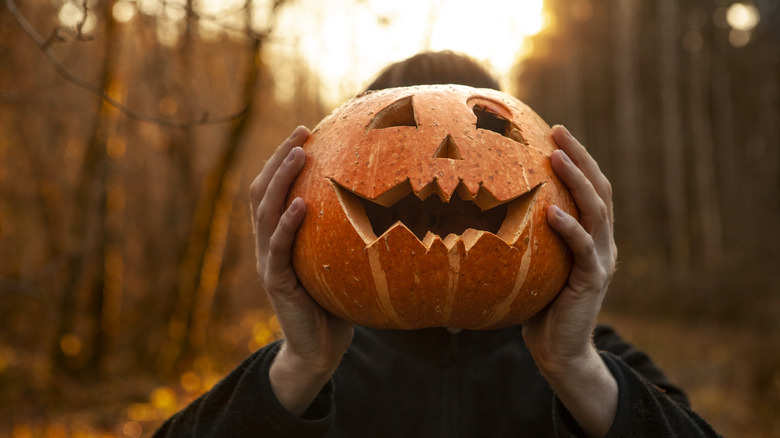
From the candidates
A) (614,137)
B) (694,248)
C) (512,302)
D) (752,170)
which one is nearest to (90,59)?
(512,302)

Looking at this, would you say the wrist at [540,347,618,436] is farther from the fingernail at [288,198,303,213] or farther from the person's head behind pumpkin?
the person's head behind pumpkin

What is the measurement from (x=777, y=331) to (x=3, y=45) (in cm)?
1192

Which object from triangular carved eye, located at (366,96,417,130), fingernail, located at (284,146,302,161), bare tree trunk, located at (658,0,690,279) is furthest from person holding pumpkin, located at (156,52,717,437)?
bare tree trunk, located at (658,0,690,279)

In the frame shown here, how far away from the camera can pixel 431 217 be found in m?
1.88

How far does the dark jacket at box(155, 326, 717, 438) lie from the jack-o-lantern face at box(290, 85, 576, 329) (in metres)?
0.48

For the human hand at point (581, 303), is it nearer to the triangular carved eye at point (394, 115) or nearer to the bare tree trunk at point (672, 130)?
the triangular carved eye at point (394, 115)

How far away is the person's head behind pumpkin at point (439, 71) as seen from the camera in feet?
8.30

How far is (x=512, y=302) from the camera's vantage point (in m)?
1.75

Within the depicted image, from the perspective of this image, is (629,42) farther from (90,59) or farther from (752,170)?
(90,59)

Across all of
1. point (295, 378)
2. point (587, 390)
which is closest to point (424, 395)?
point (295, 378)

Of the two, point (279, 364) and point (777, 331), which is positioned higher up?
point (279, 364)

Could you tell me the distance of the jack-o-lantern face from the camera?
163 cm

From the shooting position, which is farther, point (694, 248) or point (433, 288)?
point (694, 248)

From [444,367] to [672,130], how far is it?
2311 centimetres
